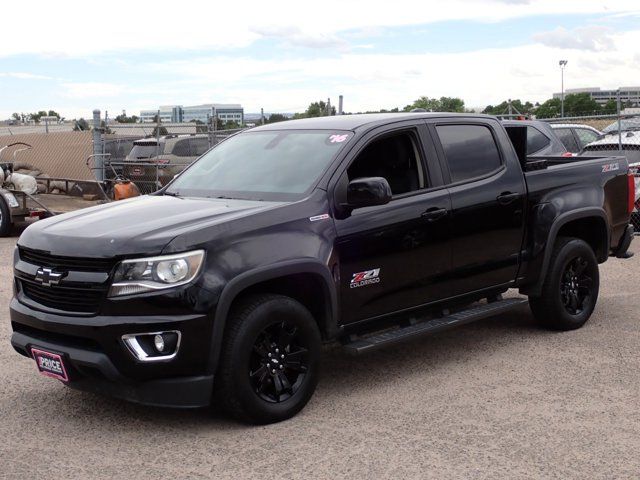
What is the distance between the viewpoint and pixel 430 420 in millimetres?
5188

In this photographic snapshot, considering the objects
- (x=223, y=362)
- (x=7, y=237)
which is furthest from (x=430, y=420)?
(x=7, y=237)

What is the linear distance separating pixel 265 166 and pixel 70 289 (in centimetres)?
172

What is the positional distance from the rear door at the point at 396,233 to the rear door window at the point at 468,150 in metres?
0.20

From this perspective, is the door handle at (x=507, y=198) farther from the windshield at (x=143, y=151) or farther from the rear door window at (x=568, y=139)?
the windshield at (x=143, y=151)

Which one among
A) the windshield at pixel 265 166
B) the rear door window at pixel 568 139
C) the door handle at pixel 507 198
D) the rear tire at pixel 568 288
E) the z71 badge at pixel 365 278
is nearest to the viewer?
the z71 badge at pixel 365 278

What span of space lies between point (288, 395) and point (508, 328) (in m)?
3.06

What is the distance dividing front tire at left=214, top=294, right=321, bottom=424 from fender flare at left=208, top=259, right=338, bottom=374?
0.10 metres

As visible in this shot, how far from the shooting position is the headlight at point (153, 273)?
4746 millimetres

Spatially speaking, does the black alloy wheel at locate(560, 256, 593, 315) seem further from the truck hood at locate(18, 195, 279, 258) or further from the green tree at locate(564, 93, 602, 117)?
the green tree at locate(564, 93, 602, 117)

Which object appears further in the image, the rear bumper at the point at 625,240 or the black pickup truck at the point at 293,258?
the rear bumper at the point at 625,240

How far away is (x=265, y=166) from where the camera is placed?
6039 mm

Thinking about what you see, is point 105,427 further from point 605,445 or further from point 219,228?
point 605,445

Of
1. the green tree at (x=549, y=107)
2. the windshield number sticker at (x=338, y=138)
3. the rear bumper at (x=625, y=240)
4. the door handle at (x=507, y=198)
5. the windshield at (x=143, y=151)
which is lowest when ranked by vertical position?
the rear bumper at (x=625, y=240)

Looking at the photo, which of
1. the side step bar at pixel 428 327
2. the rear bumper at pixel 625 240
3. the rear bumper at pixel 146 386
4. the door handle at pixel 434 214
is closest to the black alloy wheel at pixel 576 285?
the side step bar at pixel 428 327
